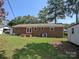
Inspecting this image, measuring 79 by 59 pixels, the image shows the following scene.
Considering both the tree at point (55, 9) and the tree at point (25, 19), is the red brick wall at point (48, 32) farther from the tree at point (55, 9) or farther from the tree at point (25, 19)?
the tree at point (25, 19)

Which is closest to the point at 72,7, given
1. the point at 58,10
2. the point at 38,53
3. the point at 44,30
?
the point at 58,10

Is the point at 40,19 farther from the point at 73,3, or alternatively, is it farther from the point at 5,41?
the point at 5,41

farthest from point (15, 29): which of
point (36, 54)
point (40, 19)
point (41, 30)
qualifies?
point (36, 54)

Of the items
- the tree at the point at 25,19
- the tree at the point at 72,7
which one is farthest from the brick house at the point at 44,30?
the tree at the point at 25,19

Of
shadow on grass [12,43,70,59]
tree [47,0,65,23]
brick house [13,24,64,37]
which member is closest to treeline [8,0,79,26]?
tree [47,0,65,23]

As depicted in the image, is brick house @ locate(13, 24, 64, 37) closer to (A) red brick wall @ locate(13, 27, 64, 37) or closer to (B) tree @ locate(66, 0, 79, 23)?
(A) red brick wall @ locate(13, 27, 64, 37)

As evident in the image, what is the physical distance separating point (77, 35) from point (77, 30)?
71cm

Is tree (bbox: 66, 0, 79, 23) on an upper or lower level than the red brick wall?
upper

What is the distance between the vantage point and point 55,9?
71312 mm

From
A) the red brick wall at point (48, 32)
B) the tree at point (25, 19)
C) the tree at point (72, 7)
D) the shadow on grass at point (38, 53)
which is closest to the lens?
the shadow on grass at point (38, 53)

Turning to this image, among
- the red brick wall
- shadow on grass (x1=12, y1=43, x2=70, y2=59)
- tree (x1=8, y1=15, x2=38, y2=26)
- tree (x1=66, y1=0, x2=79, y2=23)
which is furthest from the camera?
tree (x1=8, y1=15, x2=38, y2=26)

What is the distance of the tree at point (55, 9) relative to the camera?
70562 mm

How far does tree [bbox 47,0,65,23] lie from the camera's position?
7056cm

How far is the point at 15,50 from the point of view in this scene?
24812 millimetres
